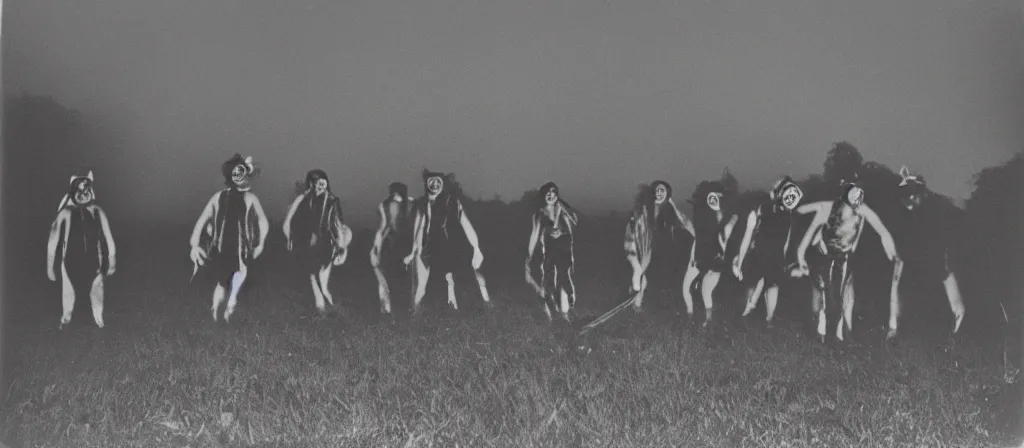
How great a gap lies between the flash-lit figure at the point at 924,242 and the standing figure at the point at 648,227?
1750mm

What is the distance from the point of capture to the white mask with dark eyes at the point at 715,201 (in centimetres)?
543

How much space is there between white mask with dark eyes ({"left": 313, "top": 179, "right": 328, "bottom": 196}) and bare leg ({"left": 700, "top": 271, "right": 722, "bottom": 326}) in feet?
10.1

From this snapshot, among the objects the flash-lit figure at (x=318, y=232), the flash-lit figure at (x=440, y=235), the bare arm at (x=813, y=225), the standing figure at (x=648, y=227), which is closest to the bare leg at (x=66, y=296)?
the flash-lit figure at (x=318, y=232)

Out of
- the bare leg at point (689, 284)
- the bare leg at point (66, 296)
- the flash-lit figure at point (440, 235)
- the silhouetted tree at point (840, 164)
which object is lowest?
the bare leg at point (66, 296)

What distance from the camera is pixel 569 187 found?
5445mm

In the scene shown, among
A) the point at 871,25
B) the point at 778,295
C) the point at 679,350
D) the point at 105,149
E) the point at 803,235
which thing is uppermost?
the point at 871,25

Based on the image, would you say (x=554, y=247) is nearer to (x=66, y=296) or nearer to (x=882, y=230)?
(x=882, y=230)

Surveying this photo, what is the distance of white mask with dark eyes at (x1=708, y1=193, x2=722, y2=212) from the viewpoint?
Answer: 17.8 feet

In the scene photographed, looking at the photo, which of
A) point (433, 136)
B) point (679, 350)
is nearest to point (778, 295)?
point (679, 350)

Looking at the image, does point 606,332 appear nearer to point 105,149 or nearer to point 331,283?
point 331,283

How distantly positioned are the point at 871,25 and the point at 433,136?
3.65 metres

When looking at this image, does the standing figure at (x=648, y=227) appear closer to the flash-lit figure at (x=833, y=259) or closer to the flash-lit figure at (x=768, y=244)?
the flash-lit figure at (x=768, y=244)

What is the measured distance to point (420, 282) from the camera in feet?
17.8

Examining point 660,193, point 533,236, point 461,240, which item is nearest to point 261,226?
point 461,240
